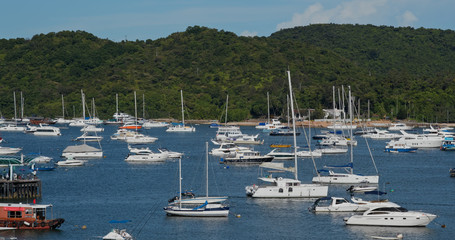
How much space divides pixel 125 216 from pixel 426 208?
76.2 feet

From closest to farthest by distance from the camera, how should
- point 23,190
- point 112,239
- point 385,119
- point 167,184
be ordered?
1. point 112,239
2. point 23,190
3. point 167,184
4. point 385,119

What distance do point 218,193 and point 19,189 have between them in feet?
54.7

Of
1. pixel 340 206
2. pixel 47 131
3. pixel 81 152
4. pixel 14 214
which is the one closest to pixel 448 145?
pixel 81 152

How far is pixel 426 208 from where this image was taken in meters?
56.2

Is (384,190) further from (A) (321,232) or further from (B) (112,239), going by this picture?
(B) (112,239)

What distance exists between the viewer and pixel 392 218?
4844cm

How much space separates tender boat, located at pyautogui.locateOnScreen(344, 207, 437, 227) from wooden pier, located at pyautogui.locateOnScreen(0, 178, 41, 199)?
2732 cm

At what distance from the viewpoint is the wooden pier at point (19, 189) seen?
58.9 m

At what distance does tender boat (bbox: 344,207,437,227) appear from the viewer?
48.3 m

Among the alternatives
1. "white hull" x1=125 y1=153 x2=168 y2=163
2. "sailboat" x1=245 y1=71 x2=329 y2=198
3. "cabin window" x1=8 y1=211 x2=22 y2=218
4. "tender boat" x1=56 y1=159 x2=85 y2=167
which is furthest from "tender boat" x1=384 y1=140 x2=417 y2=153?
"cabin window" x1=8 y1=211 x2=22 y2=218

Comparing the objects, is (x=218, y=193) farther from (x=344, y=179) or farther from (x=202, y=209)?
(x=344, y=179)

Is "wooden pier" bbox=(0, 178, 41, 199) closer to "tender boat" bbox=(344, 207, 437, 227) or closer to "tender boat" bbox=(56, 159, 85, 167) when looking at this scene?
"tender boat" bbox=(56, 159, 85, 167)

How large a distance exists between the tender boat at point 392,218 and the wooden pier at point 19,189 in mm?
27321

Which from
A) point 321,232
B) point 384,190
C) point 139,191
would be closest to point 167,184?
point 139,191
